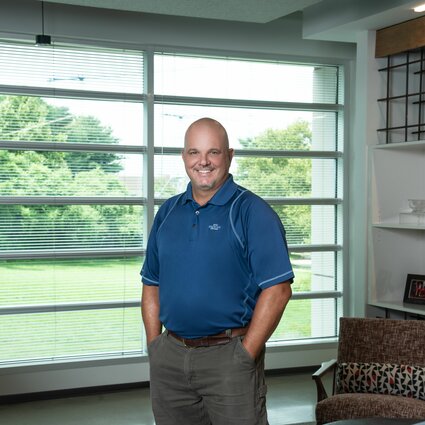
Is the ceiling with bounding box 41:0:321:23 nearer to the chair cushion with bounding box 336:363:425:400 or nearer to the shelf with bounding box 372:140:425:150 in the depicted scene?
the shelf with bounding box 372:140:425:150

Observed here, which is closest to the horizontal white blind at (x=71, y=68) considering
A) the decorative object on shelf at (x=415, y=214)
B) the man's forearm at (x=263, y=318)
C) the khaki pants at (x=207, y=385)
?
the decorative object on shelf at (x=415, y=214)

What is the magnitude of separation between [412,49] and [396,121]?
1.73ft

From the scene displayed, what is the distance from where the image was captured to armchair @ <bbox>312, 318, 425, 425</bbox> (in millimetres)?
3885

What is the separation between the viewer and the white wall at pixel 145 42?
5.36 meters

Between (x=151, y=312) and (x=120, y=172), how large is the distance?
114 inches

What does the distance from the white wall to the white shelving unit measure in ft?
0.42

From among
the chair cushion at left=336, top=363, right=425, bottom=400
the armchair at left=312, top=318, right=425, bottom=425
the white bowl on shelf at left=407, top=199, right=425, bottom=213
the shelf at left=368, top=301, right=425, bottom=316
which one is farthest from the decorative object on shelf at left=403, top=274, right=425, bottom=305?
the chair cushion at left=336, top=363, right=425, bottom=400

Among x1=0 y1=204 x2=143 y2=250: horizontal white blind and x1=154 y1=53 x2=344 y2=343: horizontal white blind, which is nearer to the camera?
x1=0 y1=204 x2=143 y2=250: horizontal white blind

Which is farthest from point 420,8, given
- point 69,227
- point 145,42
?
point 69,227

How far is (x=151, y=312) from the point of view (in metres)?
3.03

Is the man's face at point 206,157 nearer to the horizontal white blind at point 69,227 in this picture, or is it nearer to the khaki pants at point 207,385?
the khaki pants at point 207,385

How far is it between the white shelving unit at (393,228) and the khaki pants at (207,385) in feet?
8.40

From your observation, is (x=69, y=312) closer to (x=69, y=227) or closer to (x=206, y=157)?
(x=69, y=227)

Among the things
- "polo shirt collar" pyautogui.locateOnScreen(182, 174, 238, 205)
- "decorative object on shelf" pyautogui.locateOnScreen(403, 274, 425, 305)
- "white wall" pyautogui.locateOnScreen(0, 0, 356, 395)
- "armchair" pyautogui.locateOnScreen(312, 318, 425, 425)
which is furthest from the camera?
"white wall" pyautogui.locateOnScreen(0, 0, 356, 395)
